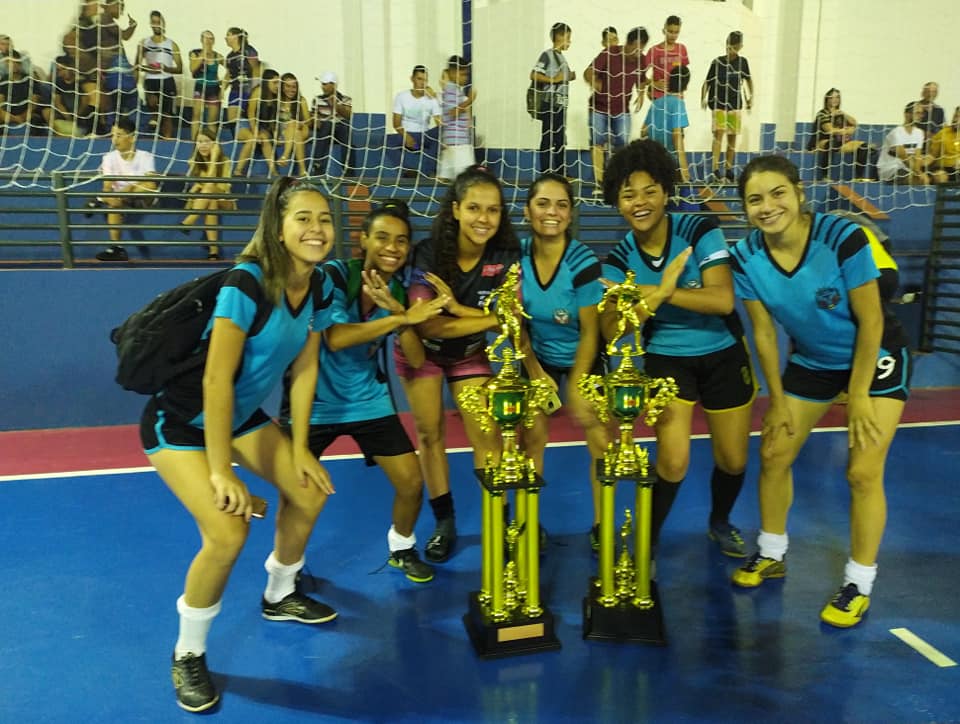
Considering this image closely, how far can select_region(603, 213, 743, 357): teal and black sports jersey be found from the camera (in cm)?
289

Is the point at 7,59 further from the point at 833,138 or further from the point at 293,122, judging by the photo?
the point at 833,138

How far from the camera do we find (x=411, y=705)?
221 centimetres

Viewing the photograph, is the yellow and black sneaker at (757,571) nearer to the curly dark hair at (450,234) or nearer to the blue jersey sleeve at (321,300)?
the curly dark hair at (450,234)

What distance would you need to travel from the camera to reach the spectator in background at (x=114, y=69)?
270 inches

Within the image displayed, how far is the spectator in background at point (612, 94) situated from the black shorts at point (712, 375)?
5.22m

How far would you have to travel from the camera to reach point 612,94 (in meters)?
7.87

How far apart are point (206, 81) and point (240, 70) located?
411 millimetres

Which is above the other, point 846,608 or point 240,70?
point 240,70

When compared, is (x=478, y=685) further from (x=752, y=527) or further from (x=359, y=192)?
(x=359, y=192)

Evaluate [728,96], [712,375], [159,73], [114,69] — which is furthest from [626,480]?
[728,96]

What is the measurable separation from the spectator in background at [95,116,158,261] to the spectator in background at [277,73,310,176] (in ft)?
3.87

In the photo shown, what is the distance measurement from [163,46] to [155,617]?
6.42 meters

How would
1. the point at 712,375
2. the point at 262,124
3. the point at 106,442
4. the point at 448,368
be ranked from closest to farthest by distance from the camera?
the point at 712,375, the point at 448,368, the point at 106,442, the point at 262,124

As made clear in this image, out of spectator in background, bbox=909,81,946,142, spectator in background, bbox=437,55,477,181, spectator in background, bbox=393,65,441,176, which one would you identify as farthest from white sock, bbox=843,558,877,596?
spectator in background, bbox=909,81,946,142
